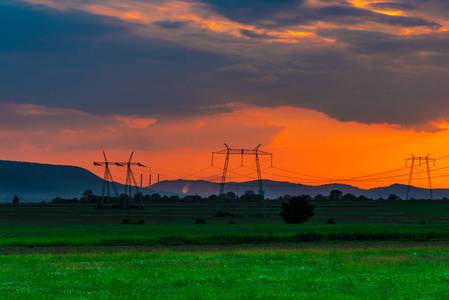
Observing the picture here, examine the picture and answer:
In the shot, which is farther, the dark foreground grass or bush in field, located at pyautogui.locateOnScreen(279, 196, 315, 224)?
bush in field, located at pyautogui.locateOnScreen(279, 196, 315, 224)

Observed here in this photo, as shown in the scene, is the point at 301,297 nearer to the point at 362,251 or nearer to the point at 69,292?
the point at 69,292

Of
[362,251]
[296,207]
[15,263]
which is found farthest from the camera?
[296,207]

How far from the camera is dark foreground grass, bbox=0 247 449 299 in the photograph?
27.8m

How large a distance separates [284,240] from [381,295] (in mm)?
41698

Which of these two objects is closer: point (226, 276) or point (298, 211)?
point (226, 276)

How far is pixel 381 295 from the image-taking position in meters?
27.2

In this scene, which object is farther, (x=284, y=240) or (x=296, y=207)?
(x=296, y=207)

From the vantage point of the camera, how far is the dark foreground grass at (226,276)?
1093 inches

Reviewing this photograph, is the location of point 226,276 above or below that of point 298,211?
below

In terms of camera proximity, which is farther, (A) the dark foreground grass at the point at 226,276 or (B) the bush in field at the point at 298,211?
(B) the bush in field at the point at 298,211

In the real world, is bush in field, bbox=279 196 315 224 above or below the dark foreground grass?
above

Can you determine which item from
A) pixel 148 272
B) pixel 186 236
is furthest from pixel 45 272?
pixel 186 236

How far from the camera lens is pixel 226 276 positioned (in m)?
33.8

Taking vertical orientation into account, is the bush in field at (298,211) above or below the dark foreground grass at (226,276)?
above
